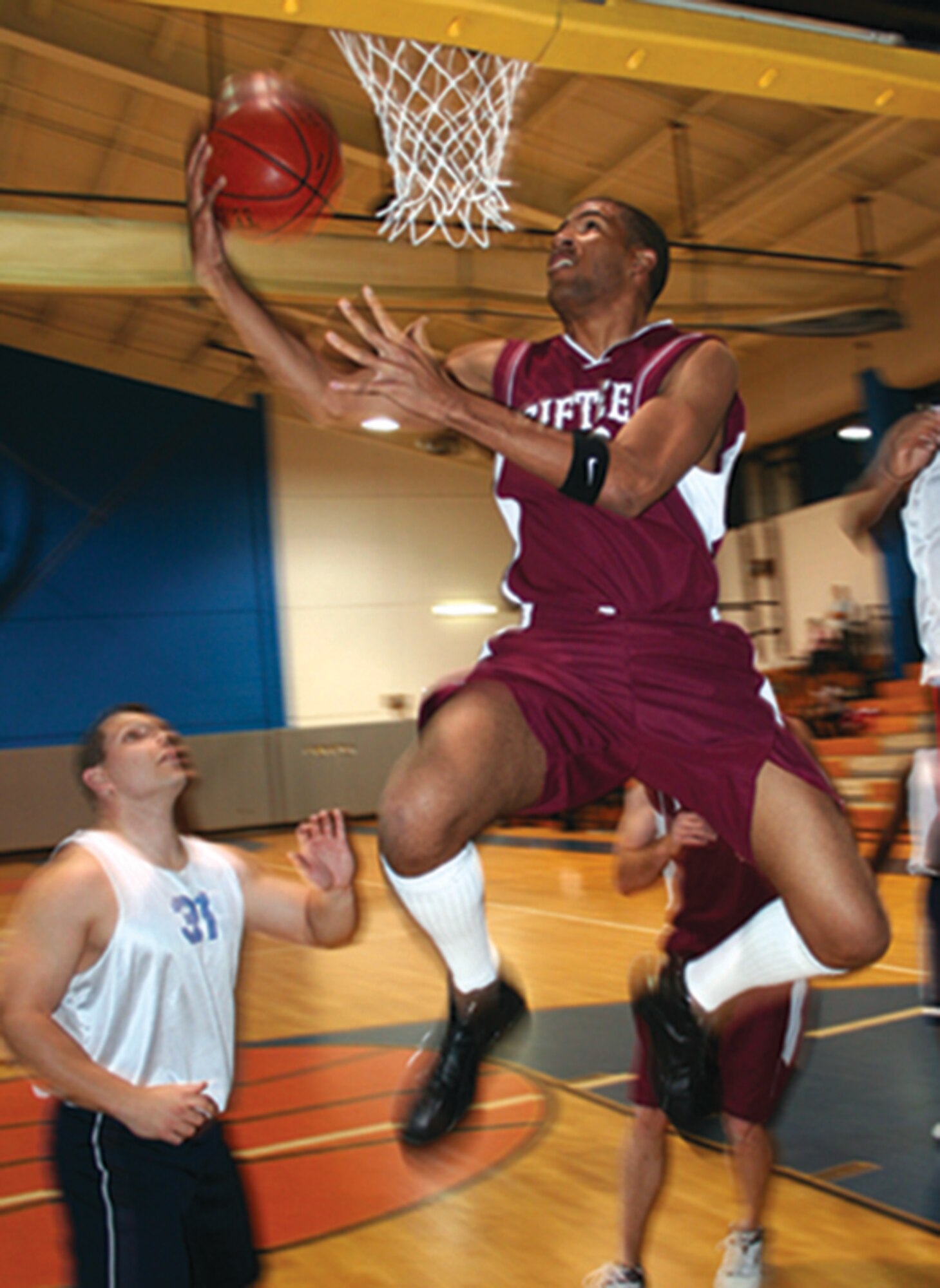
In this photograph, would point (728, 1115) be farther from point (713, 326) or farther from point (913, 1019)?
point (713, 326)

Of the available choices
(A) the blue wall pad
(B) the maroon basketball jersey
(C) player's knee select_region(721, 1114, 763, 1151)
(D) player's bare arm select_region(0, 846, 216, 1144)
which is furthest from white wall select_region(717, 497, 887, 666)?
(D) player's bare arm select_region(0, 846, 216, 1144)

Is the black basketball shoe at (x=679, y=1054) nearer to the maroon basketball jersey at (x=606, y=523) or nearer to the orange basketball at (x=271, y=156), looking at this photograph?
the maroon basketball jersey at (x=606, y=523)

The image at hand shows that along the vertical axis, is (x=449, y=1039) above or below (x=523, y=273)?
below

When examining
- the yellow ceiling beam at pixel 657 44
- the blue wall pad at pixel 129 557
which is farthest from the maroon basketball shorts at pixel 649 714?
the blue wall pad at pixel 129 557

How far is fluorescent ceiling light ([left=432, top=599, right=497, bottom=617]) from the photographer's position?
17.4 meters

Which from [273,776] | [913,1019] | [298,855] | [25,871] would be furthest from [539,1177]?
[273,776]

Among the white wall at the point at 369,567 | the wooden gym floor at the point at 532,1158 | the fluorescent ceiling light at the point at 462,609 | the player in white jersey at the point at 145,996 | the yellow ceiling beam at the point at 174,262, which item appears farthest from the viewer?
the fluorescent ceiling light at the point at 462,609

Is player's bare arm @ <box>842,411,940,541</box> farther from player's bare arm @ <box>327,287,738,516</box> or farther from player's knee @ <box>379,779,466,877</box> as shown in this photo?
player's knee @ <box>379,779,466,877</box>

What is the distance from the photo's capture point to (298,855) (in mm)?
2676

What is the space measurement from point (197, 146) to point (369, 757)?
47.0ft

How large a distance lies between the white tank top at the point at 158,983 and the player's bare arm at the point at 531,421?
99 cm

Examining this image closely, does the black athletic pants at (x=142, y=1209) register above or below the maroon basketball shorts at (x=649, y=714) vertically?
below

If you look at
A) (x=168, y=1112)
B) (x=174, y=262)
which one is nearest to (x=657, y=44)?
(x=168, y=1112)

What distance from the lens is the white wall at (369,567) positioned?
16703 millimetres
